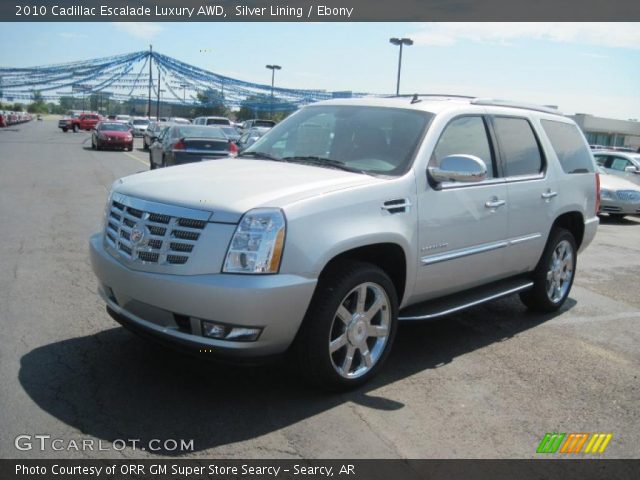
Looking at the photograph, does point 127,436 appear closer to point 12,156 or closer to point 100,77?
point 12,156

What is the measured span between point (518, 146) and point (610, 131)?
264ft

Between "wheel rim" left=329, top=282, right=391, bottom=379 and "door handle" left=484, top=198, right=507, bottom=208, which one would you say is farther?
"door handle" left=484, top=198, right=507, bottom=208

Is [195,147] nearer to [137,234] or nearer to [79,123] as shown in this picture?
[137,234]

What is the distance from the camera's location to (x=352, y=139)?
477 cm

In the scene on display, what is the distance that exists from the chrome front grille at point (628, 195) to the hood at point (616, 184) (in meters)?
0.17

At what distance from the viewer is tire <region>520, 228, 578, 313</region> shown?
592 cm

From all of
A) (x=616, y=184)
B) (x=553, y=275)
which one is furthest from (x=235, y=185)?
(x=616, y=184)

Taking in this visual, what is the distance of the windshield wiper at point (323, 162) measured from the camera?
4.39 meters

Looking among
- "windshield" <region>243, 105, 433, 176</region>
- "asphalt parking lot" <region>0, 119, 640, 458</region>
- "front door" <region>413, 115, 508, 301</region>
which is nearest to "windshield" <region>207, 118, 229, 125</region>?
"asphalt parking lot" <region>0, 119, 640, 458</region>

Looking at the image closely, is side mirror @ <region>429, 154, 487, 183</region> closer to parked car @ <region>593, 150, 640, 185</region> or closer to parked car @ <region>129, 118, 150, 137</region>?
parked car @ <region>593, 150, 640, 185</region>

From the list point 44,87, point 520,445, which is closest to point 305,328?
point 520,445

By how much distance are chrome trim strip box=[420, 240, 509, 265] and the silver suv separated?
1 cm

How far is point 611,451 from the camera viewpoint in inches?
138

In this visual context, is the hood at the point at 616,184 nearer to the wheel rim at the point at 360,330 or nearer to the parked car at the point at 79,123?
the wheel rim at the point at 360,330
